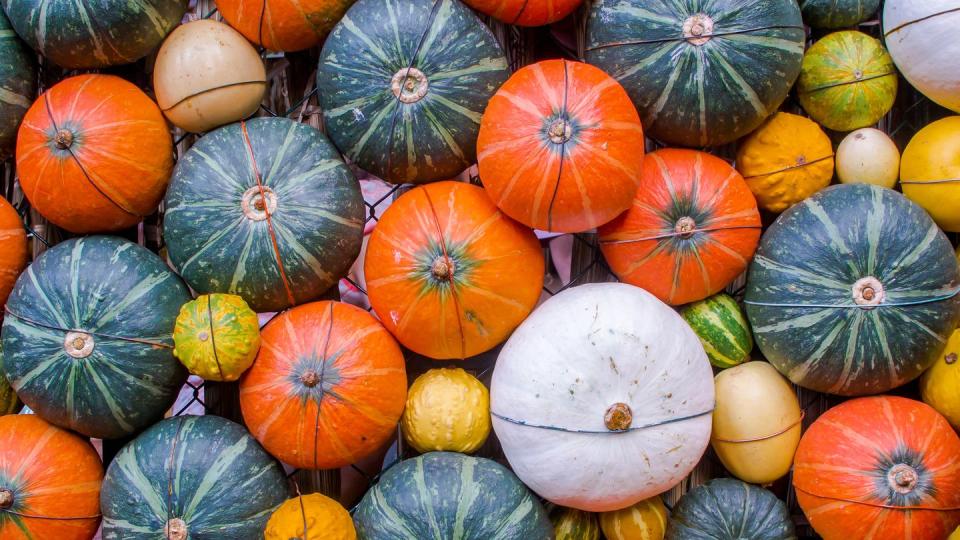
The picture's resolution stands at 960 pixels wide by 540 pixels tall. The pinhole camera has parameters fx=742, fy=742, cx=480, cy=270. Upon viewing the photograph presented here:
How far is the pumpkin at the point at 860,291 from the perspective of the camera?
6.06 feet

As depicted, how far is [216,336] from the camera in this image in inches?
70.2

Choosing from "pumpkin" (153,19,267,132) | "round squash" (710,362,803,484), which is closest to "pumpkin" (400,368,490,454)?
"round squash" (710,362,803,484)

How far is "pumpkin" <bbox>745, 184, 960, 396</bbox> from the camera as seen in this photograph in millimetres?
1847

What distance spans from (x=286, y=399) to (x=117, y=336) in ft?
1.52

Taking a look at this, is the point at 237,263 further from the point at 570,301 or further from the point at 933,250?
the point at 933,250

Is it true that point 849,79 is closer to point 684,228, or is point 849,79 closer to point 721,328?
point 684,228

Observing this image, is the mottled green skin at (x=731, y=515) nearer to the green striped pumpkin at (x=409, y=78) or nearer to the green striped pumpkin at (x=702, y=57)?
the green striped pumpkin at (x=702, y=57)

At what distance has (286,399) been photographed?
72.4 inches

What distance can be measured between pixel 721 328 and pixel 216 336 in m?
1.30

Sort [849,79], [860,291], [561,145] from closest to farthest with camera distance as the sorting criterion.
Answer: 1. [561,145]
2. [860,291]
3. [849,79]

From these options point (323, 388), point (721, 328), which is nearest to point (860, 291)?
point (721, 328)

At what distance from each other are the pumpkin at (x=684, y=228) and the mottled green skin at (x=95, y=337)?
1.20 m

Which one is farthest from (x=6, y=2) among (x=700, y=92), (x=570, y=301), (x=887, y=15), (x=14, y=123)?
(x=887, y=15)

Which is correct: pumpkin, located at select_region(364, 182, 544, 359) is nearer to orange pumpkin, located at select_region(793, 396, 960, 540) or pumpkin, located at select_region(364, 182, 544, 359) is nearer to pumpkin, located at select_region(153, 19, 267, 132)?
pumpkin, located at select_region(153, 19, 267, 132)
